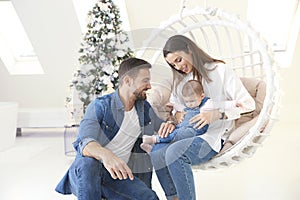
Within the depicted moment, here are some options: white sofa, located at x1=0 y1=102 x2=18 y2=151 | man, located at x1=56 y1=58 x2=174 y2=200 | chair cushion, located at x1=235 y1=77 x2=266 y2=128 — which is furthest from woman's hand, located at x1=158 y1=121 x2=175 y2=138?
white sofa, located at x1=0 y1=102 x2=18 y2=151

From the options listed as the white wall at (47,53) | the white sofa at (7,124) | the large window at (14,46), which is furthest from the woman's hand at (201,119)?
the large window at (14,46)

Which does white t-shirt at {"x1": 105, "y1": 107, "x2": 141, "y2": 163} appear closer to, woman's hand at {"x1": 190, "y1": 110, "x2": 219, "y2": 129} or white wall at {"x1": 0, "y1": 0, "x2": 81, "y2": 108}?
woman's hand at {"x1": 190, "y1": 110, "x2": 219, "y2": 129}

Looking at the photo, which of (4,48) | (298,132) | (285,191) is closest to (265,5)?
(298,132)

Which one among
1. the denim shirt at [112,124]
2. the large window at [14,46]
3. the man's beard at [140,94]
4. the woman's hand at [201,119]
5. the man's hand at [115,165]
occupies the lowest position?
the large window at [14,46]

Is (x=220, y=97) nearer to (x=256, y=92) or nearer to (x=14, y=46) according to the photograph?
(x=256, y=92)

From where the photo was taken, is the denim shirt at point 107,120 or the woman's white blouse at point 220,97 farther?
the woman's white blouse at point 220,97

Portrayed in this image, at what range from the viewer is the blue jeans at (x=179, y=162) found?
Result: 55.9 inches

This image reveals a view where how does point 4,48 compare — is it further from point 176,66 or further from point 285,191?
point 176,66

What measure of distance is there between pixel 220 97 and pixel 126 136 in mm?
412

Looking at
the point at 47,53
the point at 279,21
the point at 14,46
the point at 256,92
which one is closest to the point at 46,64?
the point at 47,53

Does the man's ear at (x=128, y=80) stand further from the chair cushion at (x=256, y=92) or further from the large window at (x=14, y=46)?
the large window at (x=14, y=46)

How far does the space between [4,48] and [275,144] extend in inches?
122

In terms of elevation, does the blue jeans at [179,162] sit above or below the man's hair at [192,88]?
below

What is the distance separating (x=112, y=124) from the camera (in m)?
1.36
